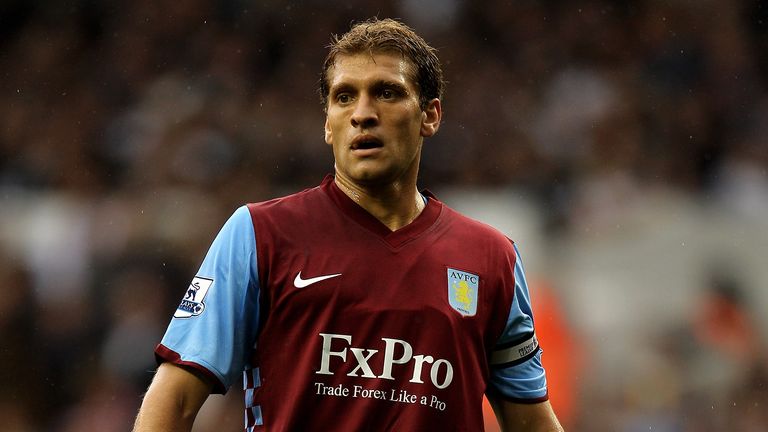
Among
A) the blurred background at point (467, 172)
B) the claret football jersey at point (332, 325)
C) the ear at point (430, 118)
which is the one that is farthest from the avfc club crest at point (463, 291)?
the blurred background at point (467, 172)

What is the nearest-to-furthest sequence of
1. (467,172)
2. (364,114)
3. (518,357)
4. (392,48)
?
(364,114), (392,48), (518,357), (467,172)

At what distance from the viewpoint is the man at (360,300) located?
121 inches

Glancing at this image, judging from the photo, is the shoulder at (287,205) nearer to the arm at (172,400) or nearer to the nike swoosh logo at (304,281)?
the nike swoosh logo at (304,281)

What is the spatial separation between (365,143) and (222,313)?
637 millimetres

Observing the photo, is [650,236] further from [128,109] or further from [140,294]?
[128,109]

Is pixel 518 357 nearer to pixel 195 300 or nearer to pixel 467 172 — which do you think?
pixel 195 300

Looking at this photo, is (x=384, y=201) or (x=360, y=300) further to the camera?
(x=384, y=201)

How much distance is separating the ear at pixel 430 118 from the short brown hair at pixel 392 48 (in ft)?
0.08

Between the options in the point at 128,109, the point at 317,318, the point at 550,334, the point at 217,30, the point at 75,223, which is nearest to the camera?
the point at 317,318

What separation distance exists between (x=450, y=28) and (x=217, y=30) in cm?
206

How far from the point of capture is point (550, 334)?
787 cm

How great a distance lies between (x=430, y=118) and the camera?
11.8 ft

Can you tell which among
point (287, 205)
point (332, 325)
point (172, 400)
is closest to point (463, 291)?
point (332, 325)

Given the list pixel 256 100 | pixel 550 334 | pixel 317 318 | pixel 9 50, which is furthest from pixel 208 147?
pixel 317 318
